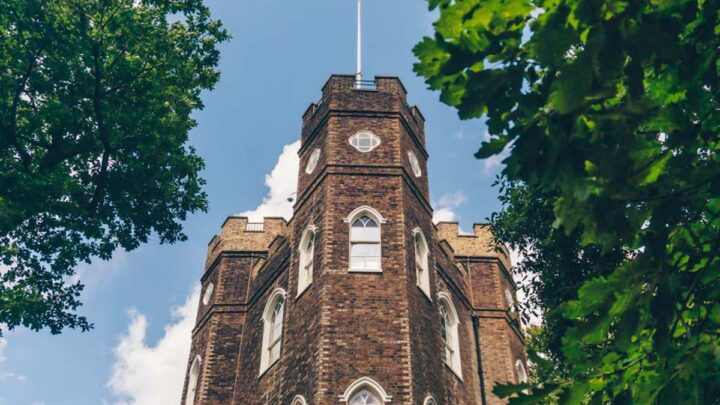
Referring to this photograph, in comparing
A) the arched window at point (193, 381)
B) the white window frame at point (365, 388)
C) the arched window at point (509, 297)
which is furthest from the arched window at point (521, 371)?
the arched window at point (193, 381)

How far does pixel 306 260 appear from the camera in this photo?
1664 cm

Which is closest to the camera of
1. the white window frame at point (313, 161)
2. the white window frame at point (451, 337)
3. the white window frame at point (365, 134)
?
the white window frame at point (451, 337)

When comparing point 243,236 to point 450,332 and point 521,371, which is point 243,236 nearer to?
point 450,332

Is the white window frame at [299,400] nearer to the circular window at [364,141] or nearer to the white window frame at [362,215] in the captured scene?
the white window frame at [362,215]

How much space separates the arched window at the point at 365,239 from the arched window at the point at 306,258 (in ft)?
3.59

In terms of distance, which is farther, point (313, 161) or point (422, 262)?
point (313, 161)

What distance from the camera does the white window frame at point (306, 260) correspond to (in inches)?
630

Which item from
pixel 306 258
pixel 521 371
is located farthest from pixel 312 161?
pixel 521 371

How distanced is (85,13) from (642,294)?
12.6m

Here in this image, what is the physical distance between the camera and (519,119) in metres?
3.16

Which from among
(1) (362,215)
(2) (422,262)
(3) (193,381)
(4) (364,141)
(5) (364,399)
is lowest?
(5) (364,399)

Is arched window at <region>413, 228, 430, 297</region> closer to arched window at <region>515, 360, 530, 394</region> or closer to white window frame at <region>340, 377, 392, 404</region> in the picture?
white window frame at <region>340, 377, 392, 404</region>

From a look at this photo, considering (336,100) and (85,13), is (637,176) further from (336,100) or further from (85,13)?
(336,100)

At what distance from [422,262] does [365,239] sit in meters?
1.92
